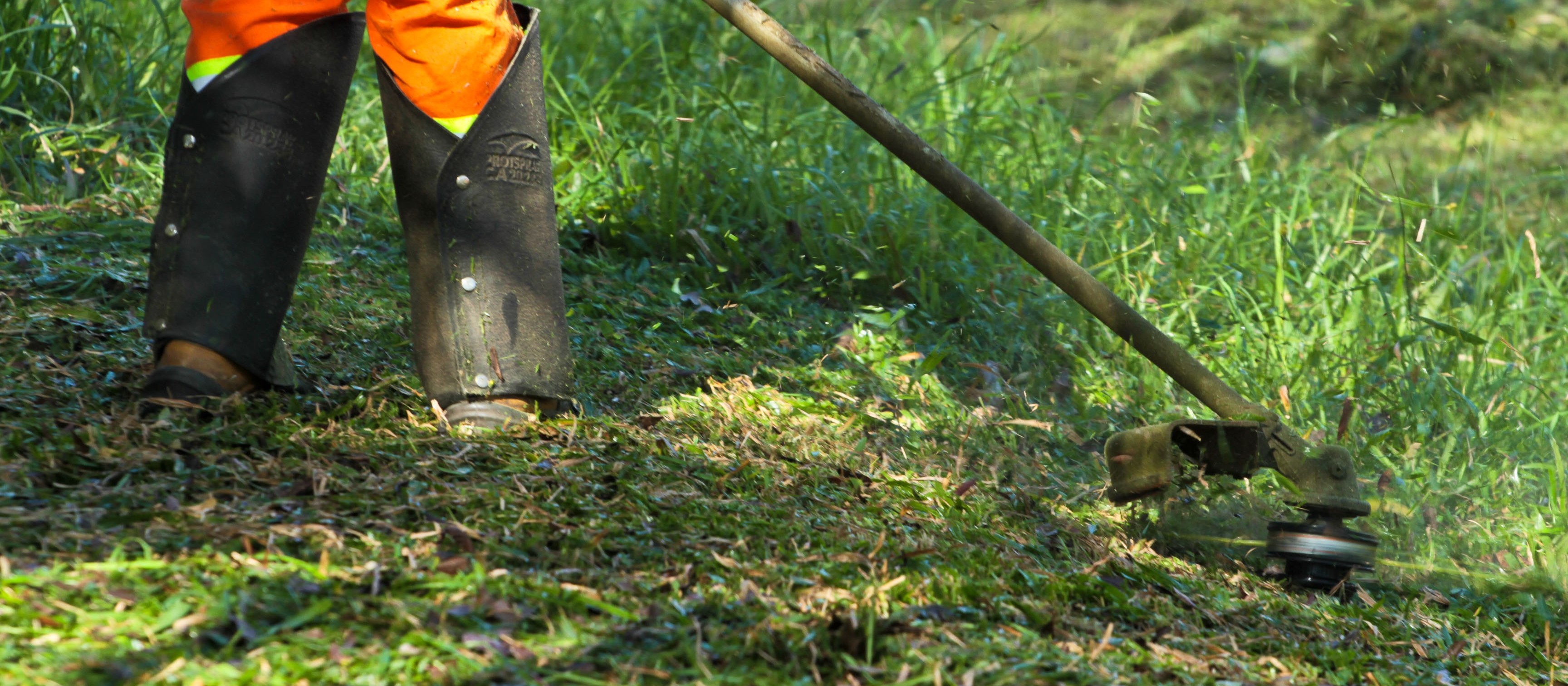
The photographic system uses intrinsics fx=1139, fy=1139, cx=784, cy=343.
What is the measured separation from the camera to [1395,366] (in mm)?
3473

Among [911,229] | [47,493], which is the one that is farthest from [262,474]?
[911,229]

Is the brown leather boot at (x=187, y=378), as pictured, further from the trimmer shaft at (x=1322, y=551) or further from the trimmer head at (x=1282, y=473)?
the trimmer shaft at (x=1322, y=551)

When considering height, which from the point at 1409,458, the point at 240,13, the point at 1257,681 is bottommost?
the point at 1409,458

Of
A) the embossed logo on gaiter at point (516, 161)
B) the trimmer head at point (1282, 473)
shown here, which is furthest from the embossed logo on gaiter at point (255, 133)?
the trimmer head at point (1282, 473)

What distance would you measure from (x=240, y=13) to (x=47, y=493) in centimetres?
87

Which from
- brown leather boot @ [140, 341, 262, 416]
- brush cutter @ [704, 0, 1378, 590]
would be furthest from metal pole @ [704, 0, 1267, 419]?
brown leather boot @ [140, 341, 262, 416]

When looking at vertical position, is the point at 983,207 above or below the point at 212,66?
below

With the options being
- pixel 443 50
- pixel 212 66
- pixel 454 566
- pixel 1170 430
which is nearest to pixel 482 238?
pixel 443 50

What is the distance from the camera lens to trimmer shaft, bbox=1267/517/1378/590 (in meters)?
2.26

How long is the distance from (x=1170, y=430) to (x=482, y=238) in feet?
4.62

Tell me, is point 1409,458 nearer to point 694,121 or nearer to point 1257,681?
point 1257,681

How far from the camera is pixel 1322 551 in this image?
7.41 feet

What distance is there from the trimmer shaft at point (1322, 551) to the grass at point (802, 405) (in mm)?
97

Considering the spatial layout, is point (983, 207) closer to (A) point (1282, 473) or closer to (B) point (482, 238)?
(A) point (1282, 473)
